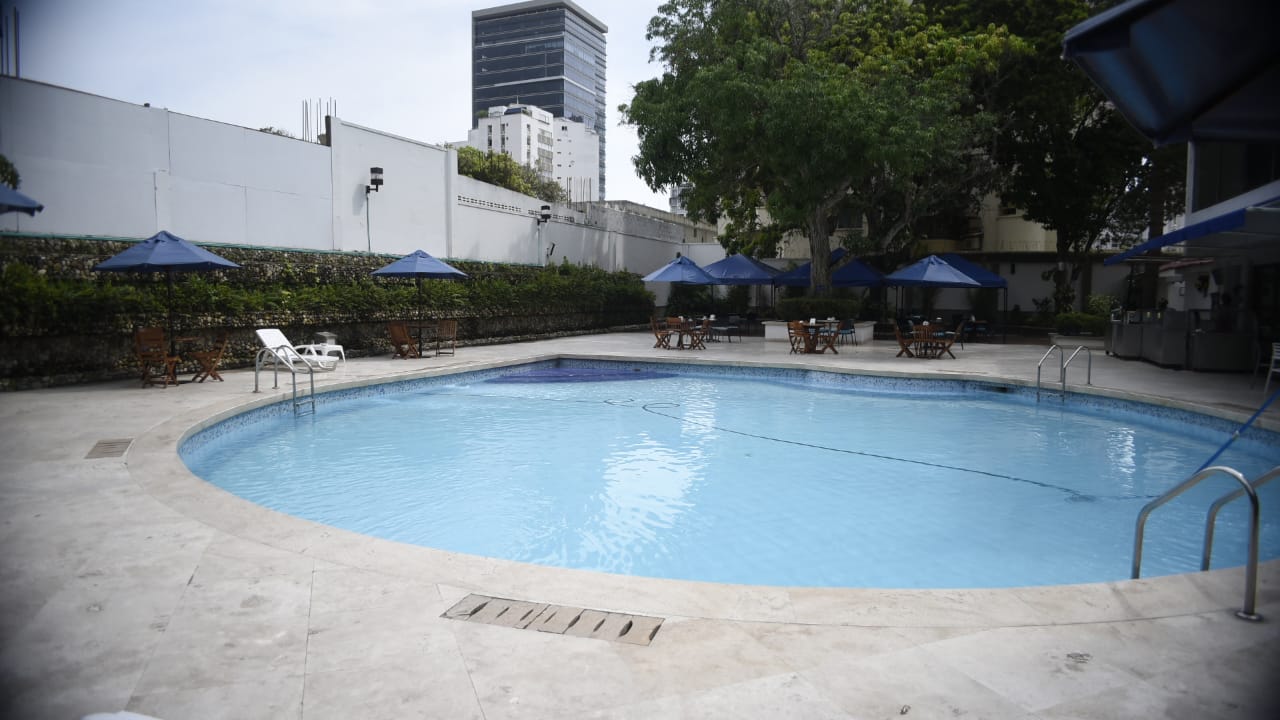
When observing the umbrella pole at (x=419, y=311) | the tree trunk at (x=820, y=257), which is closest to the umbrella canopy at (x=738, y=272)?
the tree trunk at (x=820, y=257)

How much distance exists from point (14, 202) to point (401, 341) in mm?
12076

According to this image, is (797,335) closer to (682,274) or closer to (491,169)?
(682,274)

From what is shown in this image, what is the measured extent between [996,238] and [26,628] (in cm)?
2808

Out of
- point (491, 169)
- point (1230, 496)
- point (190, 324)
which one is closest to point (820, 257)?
point (190, 324)

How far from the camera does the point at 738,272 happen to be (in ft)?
63.8

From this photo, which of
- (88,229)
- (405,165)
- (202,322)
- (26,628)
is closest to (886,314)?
(405,165)

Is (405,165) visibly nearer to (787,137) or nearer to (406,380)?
(406,380)

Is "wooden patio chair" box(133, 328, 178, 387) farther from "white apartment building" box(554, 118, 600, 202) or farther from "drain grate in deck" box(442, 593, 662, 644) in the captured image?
"white apartment building" box(554, 118, 600, 202)

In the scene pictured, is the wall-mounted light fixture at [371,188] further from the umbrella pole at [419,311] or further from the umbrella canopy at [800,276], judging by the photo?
the umbrella canopy at [800,276]

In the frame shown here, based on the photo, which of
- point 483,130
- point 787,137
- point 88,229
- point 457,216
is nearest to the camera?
point 88,229

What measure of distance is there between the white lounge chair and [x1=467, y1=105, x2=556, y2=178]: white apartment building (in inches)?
3321

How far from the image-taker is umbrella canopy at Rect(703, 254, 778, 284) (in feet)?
63.3

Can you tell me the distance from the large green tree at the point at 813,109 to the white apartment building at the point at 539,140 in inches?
2733

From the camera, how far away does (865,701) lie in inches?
88.5
